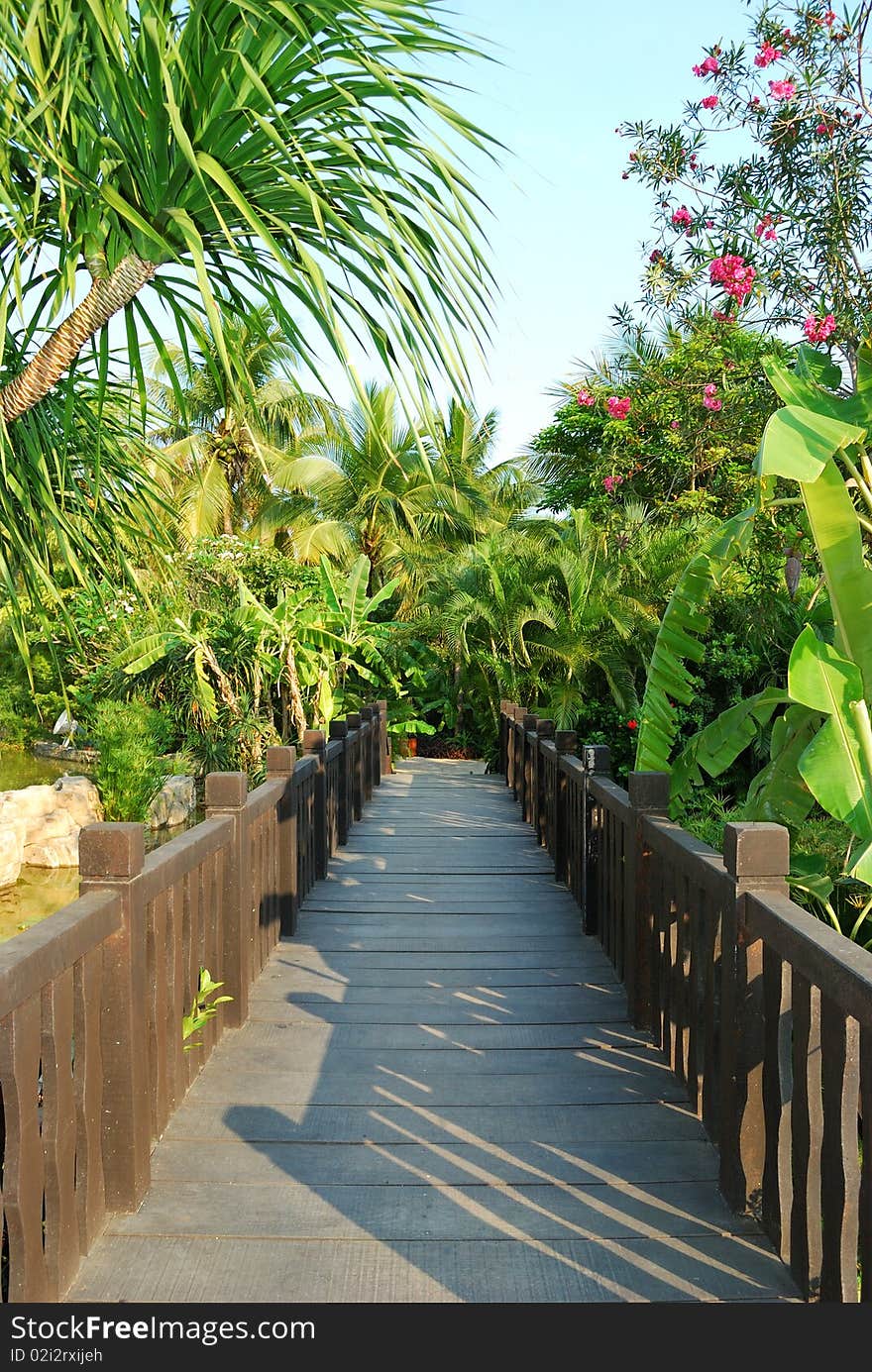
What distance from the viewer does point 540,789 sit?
9.17 m

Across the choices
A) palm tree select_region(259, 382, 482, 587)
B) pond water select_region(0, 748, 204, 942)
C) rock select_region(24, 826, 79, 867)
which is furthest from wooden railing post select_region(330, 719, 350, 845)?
palm tree select_region(259, 382, 482, 587)

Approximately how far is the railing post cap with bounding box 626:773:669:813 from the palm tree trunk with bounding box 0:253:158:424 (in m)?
2.44

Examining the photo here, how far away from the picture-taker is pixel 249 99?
11.3ft

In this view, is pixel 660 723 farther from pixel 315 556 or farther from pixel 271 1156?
pixel 315 556

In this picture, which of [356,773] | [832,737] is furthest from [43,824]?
[832,737]

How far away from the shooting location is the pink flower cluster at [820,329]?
22.6 ft

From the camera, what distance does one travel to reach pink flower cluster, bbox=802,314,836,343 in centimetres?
688

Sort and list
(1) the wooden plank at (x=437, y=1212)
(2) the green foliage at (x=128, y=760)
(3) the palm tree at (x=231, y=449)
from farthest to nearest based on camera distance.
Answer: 1. (3) the palm tree at (x=231, y=449)
2. (2) the green foliage at (x=128, y=760)
3. (1) the wooden plank at (x=437, y=1212)

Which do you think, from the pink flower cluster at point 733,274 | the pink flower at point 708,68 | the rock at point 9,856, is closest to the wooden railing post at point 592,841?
the pink flower cluster at point 733,274

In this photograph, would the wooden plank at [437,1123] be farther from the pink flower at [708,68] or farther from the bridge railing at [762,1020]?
the pink flower at [708,68]

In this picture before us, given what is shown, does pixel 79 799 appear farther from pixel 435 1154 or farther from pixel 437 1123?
pixel 435 1154

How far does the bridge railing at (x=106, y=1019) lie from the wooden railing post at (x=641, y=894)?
1.52 metres
